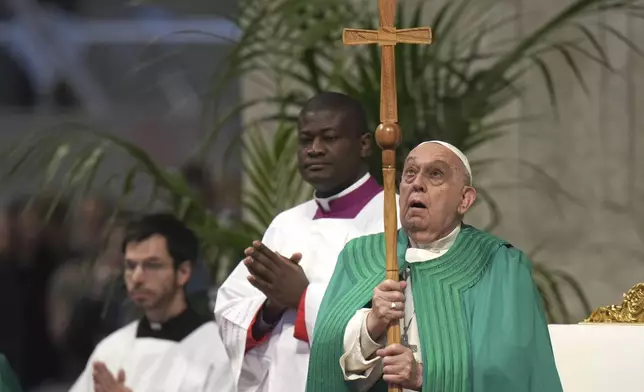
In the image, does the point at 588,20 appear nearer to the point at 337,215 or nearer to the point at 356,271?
the point at 337,215

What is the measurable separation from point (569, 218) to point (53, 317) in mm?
3142

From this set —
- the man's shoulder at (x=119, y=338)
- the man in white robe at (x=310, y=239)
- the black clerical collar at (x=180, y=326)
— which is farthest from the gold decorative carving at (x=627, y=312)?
the man's shoulder at (x=119, y=338)

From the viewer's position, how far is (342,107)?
18.2 feet

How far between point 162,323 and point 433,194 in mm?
2464

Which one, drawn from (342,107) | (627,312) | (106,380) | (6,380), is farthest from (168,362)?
(627,312)

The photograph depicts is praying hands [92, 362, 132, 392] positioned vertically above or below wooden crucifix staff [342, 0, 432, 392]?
below

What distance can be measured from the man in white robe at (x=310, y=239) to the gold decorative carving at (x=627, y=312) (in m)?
0.87

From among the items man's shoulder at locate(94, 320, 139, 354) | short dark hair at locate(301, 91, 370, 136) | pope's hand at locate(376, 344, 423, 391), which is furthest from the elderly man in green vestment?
man's shoulder at locate(94, 320, 139, 354)

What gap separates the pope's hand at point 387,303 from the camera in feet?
14.2

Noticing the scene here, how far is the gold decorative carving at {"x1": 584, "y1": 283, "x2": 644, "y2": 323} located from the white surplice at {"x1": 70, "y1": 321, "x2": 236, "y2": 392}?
5.78ft

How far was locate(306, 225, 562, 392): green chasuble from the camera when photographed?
14.2 ft

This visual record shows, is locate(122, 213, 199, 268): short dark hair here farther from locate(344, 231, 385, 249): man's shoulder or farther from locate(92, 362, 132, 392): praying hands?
locate(344, 231, 385, 249): man's shoulder

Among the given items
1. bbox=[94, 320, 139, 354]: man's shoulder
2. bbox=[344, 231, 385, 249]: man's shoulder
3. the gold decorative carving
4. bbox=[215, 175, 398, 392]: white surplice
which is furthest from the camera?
bbox=[94, 320, 139, 354]: man's shoulder

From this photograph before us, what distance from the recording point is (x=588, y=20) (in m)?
7.23
